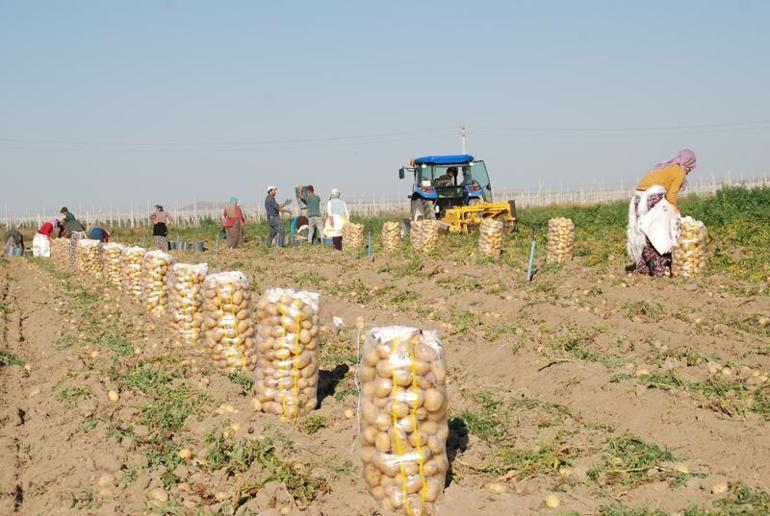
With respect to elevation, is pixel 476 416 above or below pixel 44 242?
above

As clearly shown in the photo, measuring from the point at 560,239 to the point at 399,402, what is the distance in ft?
34.2

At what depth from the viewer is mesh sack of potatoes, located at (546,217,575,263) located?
1402 centimetres

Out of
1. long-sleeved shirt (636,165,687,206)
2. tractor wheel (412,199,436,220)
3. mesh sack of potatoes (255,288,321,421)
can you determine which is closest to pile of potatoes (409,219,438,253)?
tractor wheel (412,199,436,220)

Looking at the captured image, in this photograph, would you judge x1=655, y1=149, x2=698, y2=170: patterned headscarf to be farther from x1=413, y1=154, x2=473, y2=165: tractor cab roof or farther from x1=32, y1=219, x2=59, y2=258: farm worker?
x1=32, y1=219, x2=59, y2=258: farm worker

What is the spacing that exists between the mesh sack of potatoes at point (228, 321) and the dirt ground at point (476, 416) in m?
0.27

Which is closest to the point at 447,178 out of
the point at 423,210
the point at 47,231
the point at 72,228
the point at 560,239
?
the point at 423,210

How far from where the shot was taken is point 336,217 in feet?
60.9

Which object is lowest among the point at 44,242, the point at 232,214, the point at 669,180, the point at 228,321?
the point at 44,242

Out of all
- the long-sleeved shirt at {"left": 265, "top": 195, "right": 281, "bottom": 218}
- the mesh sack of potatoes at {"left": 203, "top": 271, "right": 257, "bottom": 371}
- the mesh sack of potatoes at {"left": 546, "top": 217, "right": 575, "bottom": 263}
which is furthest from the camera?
the long-sleeved shirt at {"left": 265, "top": 195, "right": 281, "bottom": 218}

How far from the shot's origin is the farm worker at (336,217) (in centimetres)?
1845

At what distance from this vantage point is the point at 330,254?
1748 centimetres

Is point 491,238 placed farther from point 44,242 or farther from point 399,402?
point 44,242

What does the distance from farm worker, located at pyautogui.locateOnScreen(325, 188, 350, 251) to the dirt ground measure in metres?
8.36

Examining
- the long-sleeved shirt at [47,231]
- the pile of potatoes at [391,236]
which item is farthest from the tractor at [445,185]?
the long-sleeved shirt at [47,231]
